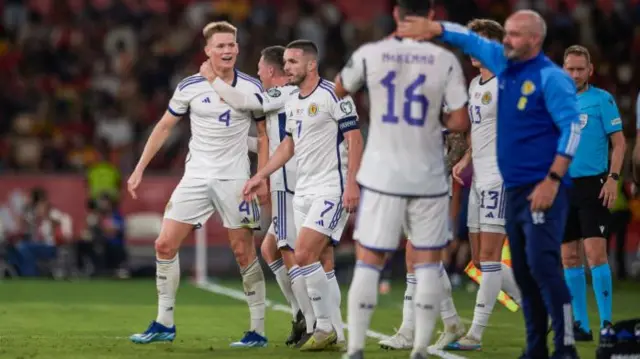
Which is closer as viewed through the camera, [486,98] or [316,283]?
[316,283]

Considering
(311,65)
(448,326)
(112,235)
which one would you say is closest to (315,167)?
(311,65)

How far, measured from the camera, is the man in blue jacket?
927 centimetres

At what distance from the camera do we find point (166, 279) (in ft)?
37.9

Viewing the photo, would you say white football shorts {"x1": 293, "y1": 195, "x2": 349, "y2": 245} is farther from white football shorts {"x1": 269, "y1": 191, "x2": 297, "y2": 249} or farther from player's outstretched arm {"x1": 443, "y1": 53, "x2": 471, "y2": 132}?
player's outstretched arm {"x1": 443, "y1": 53, "x2": 471, "y2": 132}

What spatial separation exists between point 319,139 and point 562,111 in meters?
2.46

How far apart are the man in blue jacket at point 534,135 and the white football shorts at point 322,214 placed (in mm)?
1905

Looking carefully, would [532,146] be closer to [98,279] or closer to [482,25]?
[482,25]

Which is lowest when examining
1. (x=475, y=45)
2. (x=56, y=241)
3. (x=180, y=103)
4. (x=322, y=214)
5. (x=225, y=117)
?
(x=56, y=241)

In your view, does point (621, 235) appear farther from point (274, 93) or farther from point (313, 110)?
point (313, 110)

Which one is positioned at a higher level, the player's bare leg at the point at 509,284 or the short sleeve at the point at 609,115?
the short sleeve at the point at 609,115

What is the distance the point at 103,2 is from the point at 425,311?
21188 mm

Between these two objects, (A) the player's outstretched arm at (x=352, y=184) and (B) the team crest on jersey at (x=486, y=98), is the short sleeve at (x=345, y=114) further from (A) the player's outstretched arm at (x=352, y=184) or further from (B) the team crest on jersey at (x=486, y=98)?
(B) the team crest on jersey at (x=486, y=98)

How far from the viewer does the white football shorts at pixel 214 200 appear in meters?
11.6

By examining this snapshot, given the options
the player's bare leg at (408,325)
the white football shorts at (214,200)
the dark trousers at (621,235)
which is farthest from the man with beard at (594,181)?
the dark trousers at (621,235)
